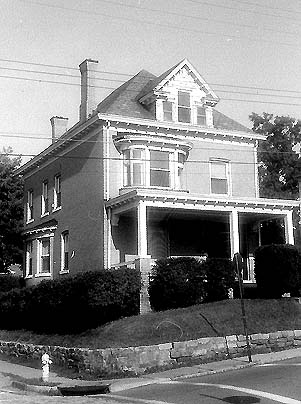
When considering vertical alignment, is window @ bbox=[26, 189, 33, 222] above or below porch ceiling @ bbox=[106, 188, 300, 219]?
above

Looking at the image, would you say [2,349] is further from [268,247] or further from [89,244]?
[268,247]

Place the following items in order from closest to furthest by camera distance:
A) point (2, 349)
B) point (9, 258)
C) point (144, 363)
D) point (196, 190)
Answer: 1. point (144, 363)
2. point (2, 349)
3. point (196, 190)
4. point (9, 258)

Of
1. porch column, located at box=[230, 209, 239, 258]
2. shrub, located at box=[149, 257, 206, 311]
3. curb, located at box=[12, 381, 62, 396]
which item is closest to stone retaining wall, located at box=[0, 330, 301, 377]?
curb, located at box=[12, 381, 62, 396]

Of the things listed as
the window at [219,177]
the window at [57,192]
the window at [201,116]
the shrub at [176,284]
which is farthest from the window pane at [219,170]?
the shrub at [176,284]

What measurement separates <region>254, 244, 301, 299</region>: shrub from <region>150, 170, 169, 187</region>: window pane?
6.28 metres

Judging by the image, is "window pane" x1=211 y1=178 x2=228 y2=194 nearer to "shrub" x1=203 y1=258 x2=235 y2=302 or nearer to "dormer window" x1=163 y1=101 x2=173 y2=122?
"dormer window" x1=163 y1=101 x2=173 y2=122

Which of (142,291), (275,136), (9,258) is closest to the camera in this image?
(142,291)

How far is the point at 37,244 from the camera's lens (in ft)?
108

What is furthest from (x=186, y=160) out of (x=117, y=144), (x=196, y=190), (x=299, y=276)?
(x=299, y=276)

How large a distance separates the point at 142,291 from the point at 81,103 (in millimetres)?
12680

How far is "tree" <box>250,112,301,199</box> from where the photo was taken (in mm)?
56531

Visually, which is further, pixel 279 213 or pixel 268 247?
pixel 279 213

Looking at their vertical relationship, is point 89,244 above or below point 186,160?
below

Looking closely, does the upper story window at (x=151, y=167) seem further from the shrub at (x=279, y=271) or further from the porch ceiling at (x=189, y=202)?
the shrub at (x=279, y=271)
